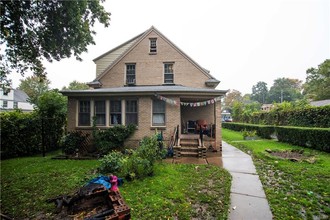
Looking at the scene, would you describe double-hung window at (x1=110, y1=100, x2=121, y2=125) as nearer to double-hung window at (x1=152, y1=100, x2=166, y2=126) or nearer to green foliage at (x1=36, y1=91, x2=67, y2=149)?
double-hung window at (x1=152, y1=100, x2=166, y2=126)

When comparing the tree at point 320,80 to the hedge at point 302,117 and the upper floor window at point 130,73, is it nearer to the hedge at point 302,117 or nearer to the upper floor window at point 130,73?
the hedge at point 302,117

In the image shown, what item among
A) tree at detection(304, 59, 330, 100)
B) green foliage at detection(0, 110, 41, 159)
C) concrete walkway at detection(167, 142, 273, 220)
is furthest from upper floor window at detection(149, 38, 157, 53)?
tree at detection(304, 59, 330, 100)

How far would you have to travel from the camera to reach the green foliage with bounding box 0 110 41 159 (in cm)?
889

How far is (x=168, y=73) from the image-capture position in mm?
14578

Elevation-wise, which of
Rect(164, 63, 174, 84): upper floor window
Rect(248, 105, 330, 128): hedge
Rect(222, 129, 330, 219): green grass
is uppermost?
Rect(164, 63, 174, 84): upper floor window

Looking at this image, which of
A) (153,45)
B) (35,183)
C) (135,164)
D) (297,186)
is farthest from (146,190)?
(153,45)

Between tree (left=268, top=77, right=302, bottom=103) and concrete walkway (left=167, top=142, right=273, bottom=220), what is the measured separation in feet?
254

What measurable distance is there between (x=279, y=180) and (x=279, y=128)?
9.72 metres

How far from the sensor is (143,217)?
3.36 m

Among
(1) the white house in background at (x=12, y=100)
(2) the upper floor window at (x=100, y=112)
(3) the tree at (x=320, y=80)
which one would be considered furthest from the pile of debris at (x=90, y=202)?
(3) the tree at (x=320, y=80)

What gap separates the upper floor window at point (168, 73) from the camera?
14.5m

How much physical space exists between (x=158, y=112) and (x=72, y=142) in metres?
5.18

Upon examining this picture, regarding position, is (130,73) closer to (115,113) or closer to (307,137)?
(115,113)

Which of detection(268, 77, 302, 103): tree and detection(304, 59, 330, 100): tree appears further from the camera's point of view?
detection(268, 77, 302, 103): tree
